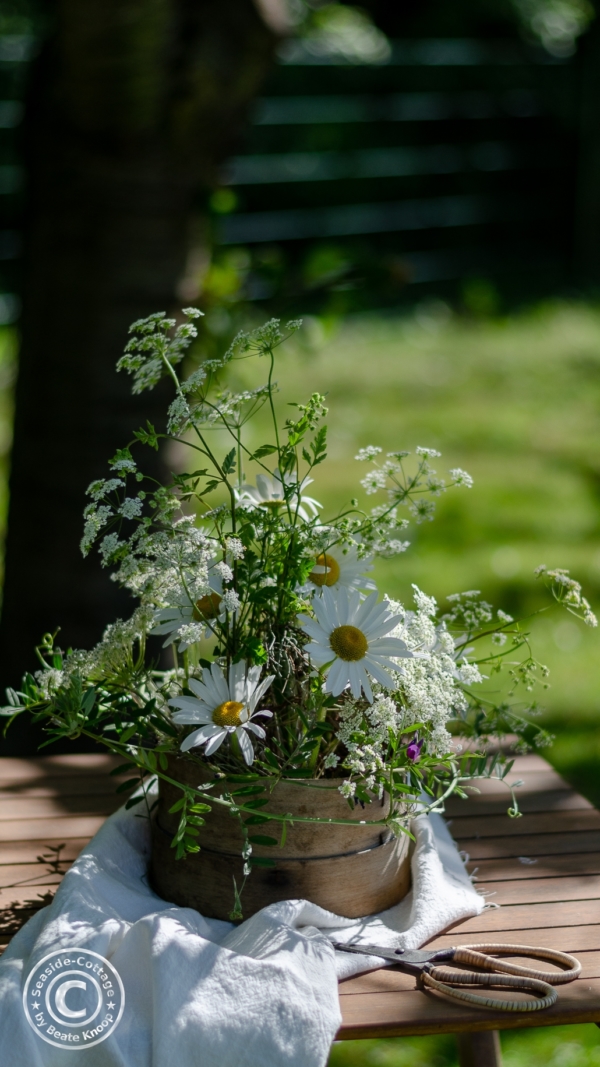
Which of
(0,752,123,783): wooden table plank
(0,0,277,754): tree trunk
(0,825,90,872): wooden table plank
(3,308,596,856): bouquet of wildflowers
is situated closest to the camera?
(3,308,596,856): bouquet of wildflowers

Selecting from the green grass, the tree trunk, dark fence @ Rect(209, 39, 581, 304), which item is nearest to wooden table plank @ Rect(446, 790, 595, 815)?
the green grass

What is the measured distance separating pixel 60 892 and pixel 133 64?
1.65m

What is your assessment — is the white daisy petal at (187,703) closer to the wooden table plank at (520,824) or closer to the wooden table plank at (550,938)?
the wooden table plank at (550,938)

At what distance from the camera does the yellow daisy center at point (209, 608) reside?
1.23 m

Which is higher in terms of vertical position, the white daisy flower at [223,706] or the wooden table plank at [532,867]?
the white daisy flower at [223,706]

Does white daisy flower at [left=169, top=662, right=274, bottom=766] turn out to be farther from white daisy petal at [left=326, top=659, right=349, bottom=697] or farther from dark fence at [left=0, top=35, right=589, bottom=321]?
dark fence at [left=0, top=35, right=589, bottom=321]

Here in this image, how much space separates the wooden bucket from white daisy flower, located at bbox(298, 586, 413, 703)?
0.12 metres

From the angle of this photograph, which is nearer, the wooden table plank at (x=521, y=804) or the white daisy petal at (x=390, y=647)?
the white daisy petal at (x=390, y=647)

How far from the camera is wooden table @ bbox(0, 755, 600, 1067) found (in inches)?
44.0

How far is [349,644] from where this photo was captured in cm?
114

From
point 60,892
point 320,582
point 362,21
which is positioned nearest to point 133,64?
point 320,582

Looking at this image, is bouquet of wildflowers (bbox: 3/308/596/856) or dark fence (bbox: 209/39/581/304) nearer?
bouquet of wildflowers (bbox: 3/308/596/856)

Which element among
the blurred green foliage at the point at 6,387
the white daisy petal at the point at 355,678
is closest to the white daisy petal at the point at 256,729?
the white daisy petal at the point at 355,678

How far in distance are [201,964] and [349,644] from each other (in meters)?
0.36
